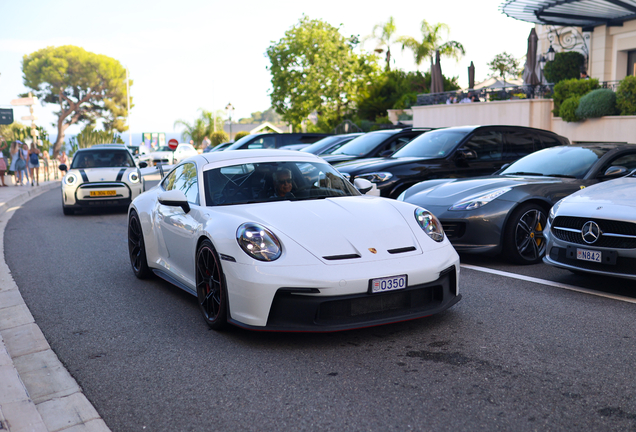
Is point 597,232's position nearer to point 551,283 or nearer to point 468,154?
point 551,283

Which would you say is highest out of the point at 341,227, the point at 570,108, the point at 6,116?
the point at 6,116

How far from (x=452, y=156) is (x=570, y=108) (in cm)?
1221

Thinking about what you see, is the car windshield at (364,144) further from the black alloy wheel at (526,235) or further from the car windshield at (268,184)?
the car windshield at (268,184)

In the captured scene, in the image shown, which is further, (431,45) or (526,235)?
(431,45)

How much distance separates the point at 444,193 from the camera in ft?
24.0

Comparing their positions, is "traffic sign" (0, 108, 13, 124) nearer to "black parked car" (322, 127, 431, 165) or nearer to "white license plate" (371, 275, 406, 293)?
"black parked car" (322, 127, 431, 165)

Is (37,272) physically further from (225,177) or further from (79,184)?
(79,184)

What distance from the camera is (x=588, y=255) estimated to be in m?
5.45

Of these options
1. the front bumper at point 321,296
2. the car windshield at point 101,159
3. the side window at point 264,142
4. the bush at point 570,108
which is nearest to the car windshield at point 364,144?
the car windshield at point 101,159

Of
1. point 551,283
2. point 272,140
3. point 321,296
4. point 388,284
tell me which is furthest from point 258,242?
point 272,140

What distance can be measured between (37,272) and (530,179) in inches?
229

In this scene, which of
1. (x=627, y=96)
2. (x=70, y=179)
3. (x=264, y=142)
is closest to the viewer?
(x=70, y=179)

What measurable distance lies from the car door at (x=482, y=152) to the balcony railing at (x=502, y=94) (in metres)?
12.1

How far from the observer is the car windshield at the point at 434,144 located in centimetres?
1002
